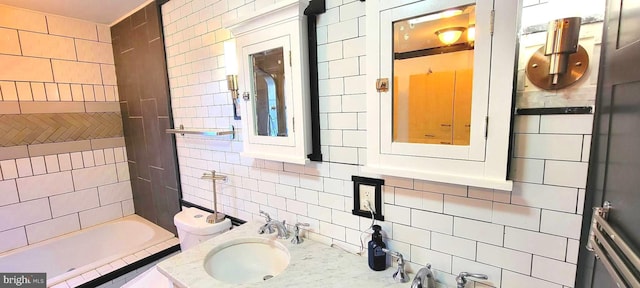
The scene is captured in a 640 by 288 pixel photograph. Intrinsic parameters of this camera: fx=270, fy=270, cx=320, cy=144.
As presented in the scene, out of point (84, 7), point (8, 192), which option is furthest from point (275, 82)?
point (8, 192)

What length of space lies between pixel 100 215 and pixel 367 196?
2662 mm

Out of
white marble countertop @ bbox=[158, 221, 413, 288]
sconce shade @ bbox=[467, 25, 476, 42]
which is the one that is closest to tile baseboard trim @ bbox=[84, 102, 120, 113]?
white marble countertop @ bbox=[158, 221, 413, 288]

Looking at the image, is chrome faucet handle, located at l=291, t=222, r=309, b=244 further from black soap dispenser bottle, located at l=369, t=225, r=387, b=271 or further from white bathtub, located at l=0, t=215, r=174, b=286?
white bathtub, located at l=0, t=215, r=174, b=286

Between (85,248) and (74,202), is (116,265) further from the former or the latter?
(74,202)

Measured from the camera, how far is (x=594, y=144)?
2.25 feet

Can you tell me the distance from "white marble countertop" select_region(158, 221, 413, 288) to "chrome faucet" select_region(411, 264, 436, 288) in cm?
7

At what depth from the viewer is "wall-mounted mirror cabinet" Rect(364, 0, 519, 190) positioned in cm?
78

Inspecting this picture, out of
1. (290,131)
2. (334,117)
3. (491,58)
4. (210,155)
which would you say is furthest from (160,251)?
(491,58)

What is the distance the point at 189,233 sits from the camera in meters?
1.75

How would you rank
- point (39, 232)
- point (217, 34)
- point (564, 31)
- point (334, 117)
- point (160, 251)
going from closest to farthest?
point (564, 31) → point (334, 117) → point (217, 34) → point (160, 251) → point (39, 232)

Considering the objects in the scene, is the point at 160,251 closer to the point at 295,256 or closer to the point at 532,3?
the point at 295,256

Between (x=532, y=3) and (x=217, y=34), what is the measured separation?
4.99 ft

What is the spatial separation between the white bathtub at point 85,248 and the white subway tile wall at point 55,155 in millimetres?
95

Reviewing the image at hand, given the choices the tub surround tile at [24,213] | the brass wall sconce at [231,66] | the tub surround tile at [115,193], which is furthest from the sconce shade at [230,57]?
the tub surround tile at [24,213]
